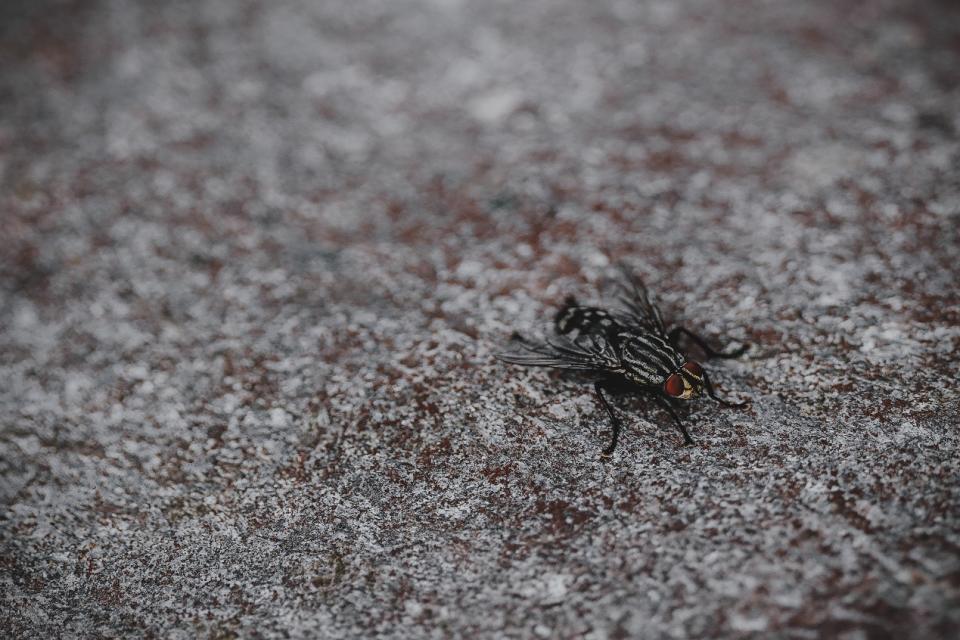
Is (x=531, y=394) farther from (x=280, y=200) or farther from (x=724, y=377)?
(x=280, y=200)

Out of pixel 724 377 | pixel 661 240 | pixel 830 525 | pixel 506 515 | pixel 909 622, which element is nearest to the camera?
pixel 909 622

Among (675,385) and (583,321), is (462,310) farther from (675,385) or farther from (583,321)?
(675,385)

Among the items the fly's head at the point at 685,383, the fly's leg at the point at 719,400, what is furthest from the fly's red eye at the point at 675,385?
the fly's leg at the point at 719,400

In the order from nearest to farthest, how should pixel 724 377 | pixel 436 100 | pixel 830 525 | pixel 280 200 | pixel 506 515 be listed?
pixel 830 525 → pixel 506 515 → pixel 724 377 → pixel 280 200 → pixel 436 100

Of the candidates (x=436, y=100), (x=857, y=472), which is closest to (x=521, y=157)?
(x=436, y=100)

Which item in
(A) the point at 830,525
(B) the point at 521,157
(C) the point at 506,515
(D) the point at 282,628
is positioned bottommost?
(D) the point at 282,628

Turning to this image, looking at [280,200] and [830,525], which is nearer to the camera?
[830,525]
